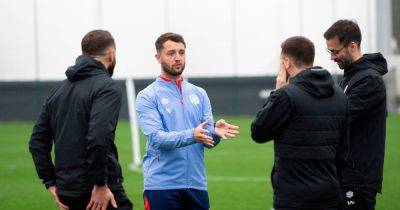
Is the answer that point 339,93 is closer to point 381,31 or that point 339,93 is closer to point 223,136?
point 223,136

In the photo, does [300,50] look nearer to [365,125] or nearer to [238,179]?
[365,125]

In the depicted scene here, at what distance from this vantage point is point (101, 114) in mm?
6043

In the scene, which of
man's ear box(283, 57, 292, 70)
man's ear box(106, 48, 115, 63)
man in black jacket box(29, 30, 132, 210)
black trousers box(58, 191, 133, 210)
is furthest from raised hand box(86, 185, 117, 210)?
man's ear box(283, 57, 292, 70)

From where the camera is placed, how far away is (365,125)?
655cm

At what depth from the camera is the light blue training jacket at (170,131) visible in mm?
6781

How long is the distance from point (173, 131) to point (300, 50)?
1330mm

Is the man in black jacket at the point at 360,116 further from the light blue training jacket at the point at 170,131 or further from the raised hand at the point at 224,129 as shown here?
the light blue training jacket at the point at 170,131

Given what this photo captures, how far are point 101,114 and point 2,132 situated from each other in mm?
21530

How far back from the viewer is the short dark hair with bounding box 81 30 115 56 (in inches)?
249

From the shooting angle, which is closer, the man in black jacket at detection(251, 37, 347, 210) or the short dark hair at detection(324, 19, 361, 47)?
the man in black jacket at detection(251, 37, 347, 210)

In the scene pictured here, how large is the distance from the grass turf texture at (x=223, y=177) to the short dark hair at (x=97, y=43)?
222 inches

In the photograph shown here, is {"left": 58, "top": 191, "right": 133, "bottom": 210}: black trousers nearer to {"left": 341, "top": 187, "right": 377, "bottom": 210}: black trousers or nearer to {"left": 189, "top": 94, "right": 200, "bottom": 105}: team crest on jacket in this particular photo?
{"left": 189, "top": 94, "right": 200, "bottom": 105}: team crest on jacket

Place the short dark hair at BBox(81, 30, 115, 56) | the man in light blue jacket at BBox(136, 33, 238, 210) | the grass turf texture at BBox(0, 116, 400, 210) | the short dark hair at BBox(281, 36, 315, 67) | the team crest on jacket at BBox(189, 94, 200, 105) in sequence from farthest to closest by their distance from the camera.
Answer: the grass turf texture at BBox(0, 116, 400, 210)
the team crest on jacket at BBox(189, 94, 200, 105)
the man in light blue jacket at BBox(136, 33, 238, 210)
the short dark hair at BBox(81, 30, 115, 56)
the short dark hair at BBox(281, 36, 315, 67)

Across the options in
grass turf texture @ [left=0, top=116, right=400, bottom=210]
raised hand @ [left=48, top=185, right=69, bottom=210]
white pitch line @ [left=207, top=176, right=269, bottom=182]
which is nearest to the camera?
raised hand @ [left=48, top=185, right=69, bottom=210]
